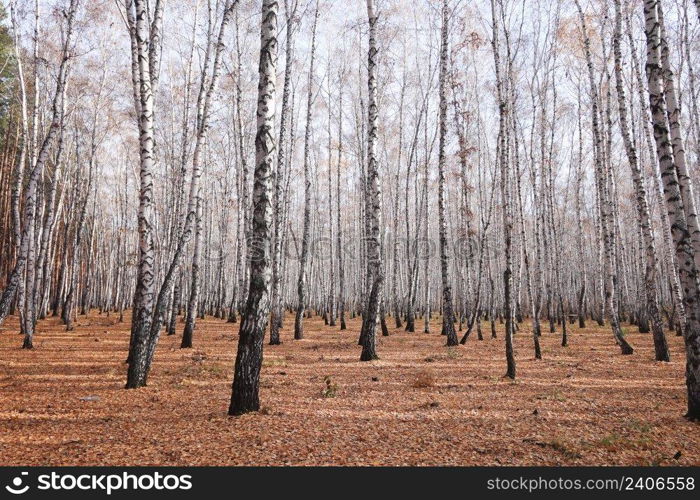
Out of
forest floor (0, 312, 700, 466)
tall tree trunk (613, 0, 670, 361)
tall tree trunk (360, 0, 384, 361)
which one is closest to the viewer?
forest floor (0, 312, 700, 466)

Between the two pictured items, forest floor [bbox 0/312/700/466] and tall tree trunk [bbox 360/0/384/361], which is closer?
forest floor [bbox 0/312/700/466]

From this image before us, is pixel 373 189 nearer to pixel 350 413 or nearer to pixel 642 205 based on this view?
pixel 350 413

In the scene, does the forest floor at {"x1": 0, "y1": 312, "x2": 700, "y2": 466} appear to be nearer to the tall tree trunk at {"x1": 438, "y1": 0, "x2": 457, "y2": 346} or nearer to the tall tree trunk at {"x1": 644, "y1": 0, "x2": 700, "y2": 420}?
the tall tree trunk at {"x1": 644, "y1": 0, "x2": 700, "y2": 420}

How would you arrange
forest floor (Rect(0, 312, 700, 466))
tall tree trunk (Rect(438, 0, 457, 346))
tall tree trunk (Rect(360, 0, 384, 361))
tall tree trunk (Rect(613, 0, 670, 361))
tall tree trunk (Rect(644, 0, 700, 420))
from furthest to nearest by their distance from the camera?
tall tree trunk (Rect(438, 0, 457, 346)) < tall tree trunk (Rect(360, 0, 384, 361)) < tall tree trunk (Rect(613, 0, 670, 361)) < tall tree trunk (Rect(644, 0, 700, 420)) < forest floor (Rect(0, 312, 700, 466))

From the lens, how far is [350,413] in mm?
6109

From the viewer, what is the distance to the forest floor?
4441 millimetres

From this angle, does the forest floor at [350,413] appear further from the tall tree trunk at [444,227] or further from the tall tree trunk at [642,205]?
the tall tree trunk at [444,227]

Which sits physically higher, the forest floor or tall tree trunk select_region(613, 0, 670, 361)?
tall tree trunk select_region(613, 0, 670, 361)

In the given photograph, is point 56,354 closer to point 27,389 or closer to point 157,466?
point 27,389

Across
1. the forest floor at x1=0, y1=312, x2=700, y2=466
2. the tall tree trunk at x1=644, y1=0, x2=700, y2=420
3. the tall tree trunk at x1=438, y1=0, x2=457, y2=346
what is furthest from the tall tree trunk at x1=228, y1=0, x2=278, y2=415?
the tall tree trunk at x1=438, y1=0, x2=457, y2=346

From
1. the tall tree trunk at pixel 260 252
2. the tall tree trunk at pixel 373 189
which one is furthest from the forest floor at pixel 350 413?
the tall tree trunk at pixel 373 189

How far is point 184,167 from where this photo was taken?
13.1m

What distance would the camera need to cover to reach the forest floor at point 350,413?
4441 mm

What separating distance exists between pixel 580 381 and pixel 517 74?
54.6 ft
